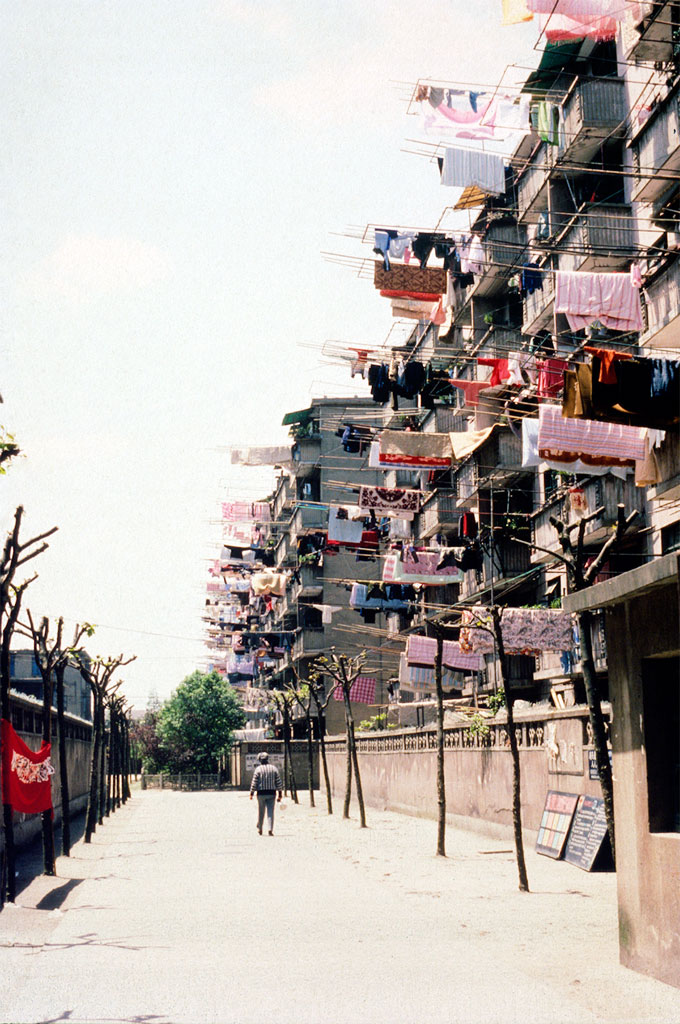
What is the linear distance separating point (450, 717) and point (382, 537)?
19.5m

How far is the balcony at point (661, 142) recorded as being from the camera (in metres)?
22.5

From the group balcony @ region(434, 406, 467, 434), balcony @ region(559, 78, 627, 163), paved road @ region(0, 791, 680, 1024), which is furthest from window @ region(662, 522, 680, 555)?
balcony @ region(434, 406, 467, 434)

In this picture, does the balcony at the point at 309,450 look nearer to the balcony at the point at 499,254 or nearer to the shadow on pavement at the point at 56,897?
the balcony at the point at 499,254

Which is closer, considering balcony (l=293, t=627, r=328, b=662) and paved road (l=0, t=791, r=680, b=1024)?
paved road (l=0, t=791, r=680, b=1024)

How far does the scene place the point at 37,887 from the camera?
60.4 feet

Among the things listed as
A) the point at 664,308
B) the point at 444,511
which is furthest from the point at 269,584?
the point at 664,308

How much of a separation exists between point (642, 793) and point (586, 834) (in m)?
10.9

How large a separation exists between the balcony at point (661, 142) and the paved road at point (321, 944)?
13.2 m

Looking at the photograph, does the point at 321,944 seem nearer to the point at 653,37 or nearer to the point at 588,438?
the point at 588,438

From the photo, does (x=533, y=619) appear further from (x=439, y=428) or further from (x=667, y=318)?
(x=439, y=428)

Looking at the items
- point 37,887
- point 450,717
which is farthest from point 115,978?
point 450,717

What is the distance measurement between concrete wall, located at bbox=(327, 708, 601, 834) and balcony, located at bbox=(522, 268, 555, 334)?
1217 centimetres

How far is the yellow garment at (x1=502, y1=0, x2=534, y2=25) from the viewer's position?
23.3m

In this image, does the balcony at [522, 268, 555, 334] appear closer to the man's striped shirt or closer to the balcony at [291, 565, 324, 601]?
the man's striped shirt
